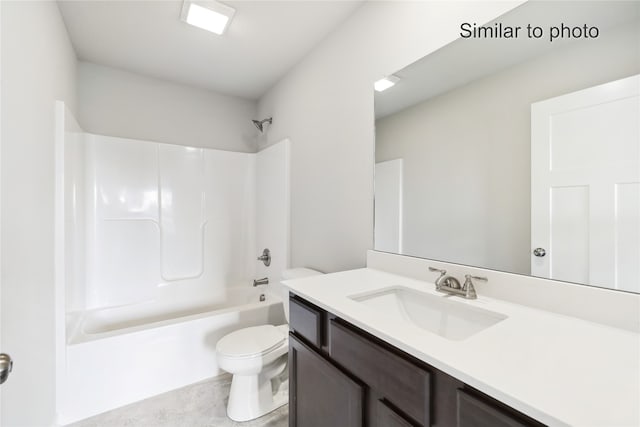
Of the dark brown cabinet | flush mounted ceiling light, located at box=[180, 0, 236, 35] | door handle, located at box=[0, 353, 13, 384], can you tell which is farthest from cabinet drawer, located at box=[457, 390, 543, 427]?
flush mounted ceiling light, located at box=[180, 0, 236, 35]

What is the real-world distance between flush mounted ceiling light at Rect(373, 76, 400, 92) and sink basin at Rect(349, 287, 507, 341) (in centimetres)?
105

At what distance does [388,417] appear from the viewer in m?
0.74

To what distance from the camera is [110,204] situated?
236 cm

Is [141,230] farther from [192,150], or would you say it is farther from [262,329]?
[262,329]

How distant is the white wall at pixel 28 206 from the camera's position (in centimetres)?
105

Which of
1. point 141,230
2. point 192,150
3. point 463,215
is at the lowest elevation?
point 141,230

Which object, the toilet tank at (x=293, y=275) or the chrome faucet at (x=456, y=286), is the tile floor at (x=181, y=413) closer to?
the toilet tank at (x=293, y=275)

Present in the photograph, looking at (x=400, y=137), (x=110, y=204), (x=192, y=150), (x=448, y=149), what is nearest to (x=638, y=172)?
(x=448, y=149)

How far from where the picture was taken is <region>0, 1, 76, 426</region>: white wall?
1048mm

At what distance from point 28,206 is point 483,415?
185 cm

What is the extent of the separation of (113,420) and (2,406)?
2.77 feet

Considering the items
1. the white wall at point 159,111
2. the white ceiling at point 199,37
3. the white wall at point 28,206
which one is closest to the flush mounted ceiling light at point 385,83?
the white ceiling at point 199,37

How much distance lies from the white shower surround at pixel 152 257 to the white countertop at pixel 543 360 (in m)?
1.62

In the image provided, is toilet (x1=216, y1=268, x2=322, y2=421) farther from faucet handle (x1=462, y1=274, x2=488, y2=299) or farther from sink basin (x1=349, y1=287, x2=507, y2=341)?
faucet handle (x1=462, y1=274, x2=488, y2=299)
